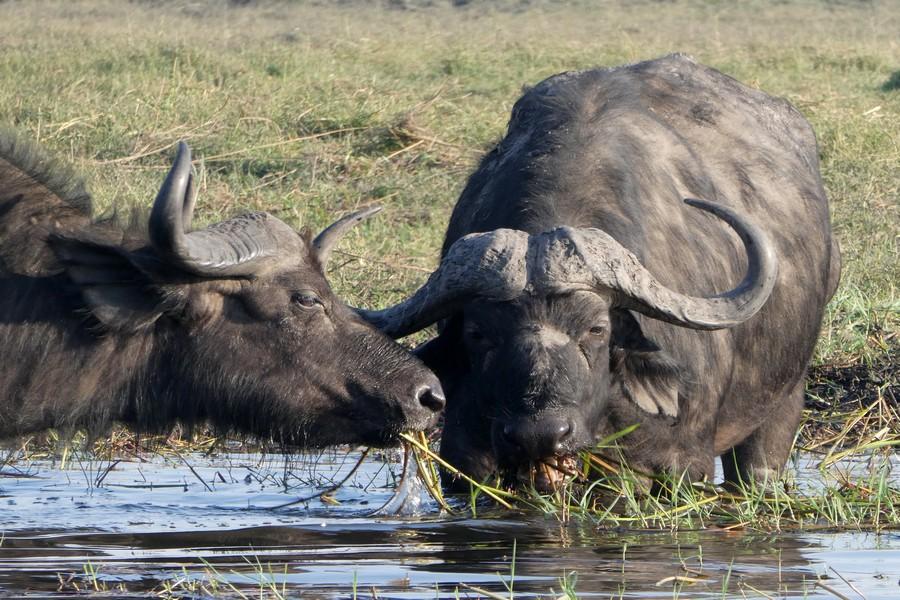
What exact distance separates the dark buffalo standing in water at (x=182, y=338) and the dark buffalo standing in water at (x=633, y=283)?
322 mm

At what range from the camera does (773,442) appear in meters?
6.27

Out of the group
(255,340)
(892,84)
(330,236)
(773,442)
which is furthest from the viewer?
(892,84)

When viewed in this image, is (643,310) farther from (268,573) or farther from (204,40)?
(204,40)

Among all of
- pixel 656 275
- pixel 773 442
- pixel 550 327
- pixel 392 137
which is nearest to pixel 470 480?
pixel 550 327

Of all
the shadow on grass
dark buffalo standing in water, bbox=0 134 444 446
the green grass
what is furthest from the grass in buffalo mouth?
the shadow on grass

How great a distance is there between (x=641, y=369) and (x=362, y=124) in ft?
20.7

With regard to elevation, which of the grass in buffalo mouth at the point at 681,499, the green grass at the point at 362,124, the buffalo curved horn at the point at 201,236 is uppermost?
the buffalo curved horn at the point at 201,236

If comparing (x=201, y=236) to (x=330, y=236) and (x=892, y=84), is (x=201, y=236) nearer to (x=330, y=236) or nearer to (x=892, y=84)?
(x=330, y=236)

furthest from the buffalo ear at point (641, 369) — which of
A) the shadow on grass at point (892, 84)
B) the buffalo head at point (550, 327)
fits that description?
the shadow on grass at point (892, 84)

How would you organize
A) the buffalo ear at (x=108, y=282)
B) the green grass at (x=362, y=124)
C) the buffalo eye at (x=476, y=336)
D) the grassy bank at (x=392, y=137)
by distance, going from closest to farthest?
the buffalo ear at (x=108, y=282)
the buffalo eye at (x=476, y=336)
the grassy bank at (x=392, y=137)
the green grass at (x=362, y=124)

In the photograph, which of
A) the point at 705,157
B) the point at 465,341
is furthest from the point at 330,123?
the point at 465,341

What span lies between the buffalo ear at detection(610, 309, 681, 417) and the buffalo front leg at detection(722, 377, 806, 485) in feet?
4.28

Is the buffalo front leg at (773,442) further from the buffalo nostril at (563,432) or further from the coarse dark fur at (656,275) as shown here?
the buffalo nostril at (563,432)

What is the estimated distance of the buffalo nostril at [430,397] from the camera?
4.55 meters
